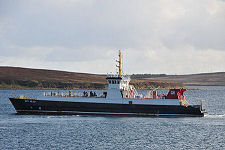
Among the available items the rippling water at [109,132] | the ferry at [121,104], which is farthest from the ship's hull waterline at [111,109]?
the rippling water at [109,132]

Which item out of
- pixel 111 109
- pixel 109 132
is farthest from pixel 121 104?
pixel 109 132

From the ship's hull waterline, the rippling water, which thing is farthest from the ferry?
the rippling water

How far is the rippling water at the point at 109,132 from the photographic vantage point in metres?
44.0

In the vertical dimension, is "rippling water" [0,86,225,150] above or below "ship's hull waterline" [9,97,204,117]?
below

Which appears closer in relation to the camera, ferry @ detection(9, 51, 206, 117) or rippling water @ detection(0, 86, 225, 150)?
rippling water @ detection(0, 86, 225, 150)

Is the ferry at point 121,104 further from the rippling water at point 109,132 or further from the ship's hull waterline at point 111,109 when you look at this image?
the rippling water at point 109,132

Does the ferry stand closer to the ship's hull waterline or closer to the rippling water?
the ship's hull waterline

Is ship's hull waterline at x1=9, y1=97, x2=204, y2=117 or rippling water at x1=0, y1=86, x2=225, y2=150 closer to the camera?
rippling water at x1=0, y1=86, x2=225, y2=150

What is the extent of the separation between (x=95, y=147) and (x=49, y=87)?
156m

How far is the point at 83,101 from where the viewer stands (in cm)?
6425

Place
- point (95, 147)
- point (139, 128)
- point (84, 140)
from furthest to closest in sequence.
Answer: point (139, 128) < point (84, 140) < point (95, 147)

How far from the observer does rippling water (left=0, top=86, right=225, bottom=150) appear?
43969 mm

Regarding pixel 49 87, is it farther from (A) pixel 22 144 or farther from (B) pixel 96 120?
(A) pixel 22 144

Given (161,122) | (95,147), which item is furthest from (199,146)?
(161,122)
